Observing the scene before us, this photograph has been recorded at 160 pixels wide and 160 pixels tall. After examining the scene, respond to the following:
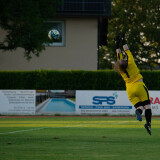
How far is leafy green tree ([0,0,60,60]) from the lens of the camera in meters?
10.5

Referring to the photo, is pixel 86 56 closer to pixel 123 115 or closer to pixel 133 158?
pixel 123 115

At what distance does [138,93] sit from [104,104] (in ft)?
49.7

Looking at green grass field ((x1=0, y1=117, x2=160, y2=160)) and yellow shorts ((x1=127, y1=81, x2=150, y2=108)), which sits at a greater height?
yellow shorts ((x1=127, y1=81, x2=150, y2=108))

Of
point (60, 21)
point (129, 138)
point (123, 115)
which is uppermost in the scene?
point (60, 21)

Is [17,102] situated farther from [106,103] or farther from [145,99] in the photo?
[145,99]

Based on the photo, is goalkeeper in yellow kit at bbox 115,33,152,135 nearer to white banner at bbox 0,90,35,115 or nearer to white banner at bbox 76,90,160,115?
white banner at bbox 76,90,160,115

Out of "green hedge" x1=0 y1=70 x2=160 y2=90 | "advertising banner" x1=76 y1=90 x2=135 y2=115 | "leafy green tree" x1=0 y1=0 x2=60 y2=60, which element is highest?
"leafy green tree" x1=0 y1=0 x2=60 y2=60

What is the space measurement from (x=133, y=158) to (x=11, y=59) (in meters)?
25.4

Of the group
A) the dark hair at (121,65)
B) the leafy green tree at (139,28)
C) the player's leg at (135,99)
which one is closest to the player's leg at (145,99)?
the player's leg at (135,99)

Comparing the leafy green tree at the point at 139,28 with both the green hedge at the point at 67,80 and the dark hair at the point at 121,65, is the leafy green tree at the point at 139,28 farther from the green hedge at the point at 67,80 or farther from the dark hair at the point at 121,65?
the dark hair at the point at 121,65

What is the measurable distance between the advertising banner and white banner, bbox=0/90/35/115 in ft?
9.30

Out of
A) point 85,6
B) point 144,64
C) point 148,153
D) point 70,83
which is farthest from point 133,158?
point 144,64

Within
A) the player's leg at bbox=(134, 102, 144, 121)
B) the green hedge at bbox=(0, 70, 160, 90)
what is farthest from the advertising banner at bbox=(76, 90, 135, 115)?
the player's leg at bbox=(134, 102, 144, 121)

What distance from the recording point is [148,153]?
354 inches
